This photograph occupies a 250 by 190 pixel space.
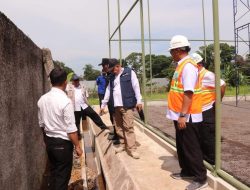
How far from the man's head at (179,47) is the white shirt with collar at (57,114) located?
54.7 inches

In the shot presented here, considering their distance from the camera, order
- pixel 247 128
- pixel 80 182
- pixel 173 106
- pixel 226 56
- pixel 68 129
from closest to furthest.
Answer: pixel 68 129 < pixel 173 106 < pixel 80 182 < pixel 247 128 < pixel 226 56

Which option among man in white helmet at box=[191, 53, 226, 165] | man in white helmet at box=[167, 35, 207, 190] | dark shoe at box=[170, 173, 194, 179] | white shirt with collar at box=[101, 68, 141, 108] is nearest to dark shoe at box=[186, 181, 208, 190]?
A: man in white helmet at box=[167, 35, 207, 190]

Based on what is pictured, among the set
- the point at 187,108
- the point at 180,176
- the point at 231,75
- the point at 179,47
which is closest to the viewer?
the point at 187,108

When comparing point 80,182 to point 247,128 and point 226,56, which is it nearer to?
point 247,128

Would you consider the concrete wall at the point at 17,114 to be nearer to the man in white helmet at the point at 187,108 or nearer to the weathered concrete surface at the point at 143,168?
the weathered concrete surface at the point at 143,168

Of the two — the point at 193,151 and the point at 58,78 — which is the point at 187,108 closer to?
the point at 193,151

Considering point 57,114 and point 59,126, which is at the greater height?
point 57,114

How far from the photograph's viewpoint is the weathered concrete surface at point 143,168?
5.00 metres

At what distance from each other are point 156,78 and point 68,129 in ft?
99.2

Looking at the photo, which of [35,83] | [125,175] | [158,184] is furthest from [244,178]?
[35,83]

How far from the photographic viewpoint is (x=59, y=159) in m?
4.59

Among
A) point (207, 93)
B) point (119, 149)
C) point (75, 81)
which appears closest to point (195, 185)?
point (207, 93)

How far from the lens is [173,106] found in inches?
185

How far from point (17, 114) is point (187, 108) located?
2.05 m
